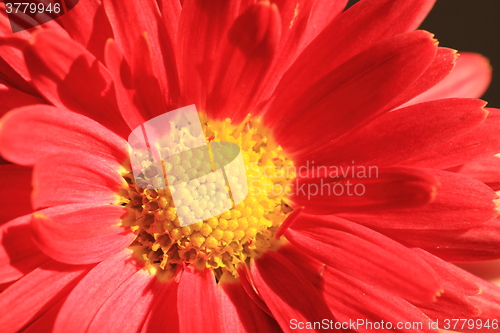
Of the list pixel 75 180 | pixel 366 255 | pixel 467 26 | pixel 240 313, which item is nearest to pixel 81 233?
pixel 75 180

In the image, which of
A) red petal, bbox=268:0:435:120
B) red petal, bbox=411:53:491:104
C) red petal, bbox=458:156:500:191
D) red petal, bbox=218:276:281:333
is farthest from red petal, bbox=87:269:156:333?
red petal, bbox=411:53:491:104

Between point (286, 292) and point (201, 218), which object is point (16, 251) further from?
point (286, 292)

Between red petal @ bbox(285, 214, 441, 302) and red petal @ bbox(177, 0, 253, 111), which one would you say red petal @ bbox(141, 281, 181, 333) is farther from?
red petal @ bbox(177, 0, 253, 111)

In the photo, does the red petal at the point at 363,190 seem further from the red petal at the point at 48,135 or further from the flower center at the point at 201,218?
the red petal at the point at 48,135

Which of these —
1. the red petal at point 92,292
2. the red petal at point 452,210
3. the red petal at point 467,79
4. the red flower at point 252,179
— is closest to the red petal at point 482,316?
the red flower at point 252,179

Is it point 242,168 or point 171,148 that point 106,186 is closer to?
point 171,148

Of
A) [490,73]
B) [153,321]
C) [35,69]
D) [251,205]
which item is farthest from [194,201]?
[490,73]

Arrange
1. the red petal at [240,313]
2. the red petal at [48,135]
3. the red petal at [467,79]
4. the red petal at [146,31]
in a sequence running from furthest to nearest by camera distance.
A: the red petal at [467,79]
the red petal at [240,313]
the red petal at [146,31]
the red petal at [48,135]
